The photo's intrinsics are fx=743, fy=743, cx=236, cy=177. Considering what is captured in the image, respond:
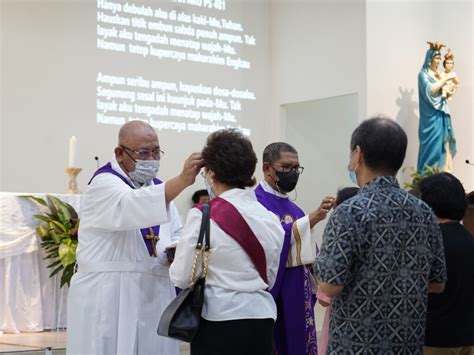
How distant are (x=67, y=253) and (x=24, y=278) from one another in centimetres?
57

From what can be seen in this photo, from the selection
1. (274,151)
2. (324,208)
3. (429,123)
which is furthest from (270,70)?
(324,208)

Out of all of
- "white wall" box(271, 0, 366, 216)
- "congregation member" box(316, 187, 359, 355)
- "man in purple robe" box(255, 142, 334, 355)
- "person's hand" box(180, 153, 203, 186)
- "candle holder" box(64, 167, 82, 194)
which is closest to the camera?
"person's hand" box(180, 153, 203, 186)

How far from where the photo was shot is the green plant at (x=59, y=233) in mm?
5688

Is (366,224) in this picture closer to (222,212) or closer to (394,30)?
(222,212)

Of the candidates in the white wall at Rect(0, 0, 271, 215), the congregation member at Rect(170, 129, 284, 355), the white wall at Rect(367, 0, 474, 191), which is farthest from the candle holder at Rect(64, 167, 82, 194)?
the congregation member at Rect(170, 129, 284, 355)

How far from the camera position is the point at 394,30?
9320 millimetres

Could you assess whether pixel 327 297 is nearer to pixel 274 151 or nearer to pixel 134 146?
pixel 274 151

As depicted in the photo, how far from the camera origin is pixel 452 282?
293cm

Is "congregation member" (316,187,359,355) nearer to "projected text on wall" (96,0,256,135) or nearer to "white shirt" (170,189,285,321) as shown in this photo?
"white shirt" (170,189,285,321)

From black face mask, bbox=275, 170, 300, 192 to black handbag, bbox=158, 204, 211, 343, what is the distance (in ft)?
4.20

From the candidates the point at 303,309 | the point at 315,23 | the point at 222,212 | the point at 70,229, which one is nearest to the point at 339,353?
the point at 222,212

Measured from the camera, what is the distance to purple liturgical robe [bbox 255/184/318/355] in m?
3.58

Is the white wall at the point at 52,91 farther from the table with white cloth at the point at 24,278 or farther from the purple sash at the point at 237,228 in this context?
the purple sash at the point at 237,228

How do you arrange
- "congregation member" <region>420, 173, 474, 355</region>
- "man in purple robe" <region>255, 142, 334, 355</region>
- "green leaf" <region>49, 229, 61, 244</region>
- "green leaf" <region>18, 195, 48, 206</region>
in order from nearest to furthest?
"congregation member" <region>420, 173, 474, 355</region> → "man in purple robe" <region>255, 142, 334, 355</region> → "green leaf" <region>49, 229, 61, 244</region> → "green leaf" <region>18, 195, 48, 206</region>
